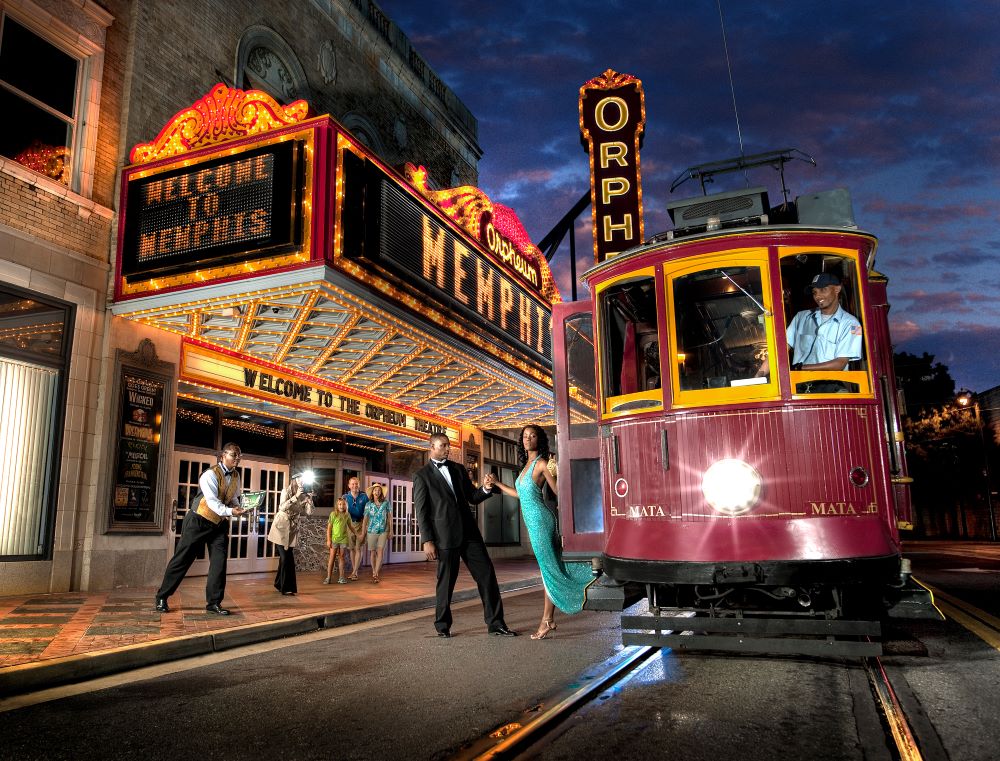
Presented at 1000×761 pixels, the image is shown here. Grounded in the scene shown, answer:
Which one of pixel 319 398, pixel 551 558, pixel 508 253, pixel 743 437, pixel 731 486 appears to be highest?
pixel 508 253

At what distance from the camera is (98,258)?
10938mm

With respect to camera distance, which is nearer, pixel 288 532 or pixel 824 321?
pixel 824 321

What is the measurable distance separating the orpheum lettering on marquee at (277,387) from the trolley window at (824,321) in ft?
32.1

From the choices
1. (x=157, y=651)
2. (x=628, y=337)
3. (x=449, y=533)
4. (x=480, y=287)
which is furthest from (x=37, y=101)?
(x=628, y=337)

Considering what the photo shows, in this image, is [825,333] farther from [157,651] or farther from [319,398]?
[319,398]

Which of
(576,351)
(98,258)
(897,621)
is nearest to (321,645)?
(576,351)

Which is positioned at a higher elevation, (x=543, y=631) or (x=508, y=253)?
(x=508, y=253)

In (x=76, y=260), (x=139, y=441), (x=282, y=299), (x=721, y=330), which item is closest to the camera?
(x=721, y=330)

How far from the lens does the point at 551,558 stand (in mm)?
6770

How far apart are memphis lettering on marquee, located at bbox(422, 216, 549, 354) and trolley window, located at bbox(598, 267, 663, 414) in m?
6.48

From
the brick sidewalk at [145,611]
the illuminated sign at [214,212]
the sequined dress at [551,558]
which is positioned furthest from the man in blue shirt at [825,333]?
the illuminated sign at [214,212]

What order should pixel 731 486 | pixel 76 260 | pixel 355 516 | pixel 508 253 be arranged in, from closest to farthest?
pixel 731 486
pixel 76 260
pixel 355 516
pixel 508 253

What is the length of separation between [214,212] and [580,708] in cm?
876

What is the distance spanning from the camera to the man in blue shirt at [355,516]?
498 inches
